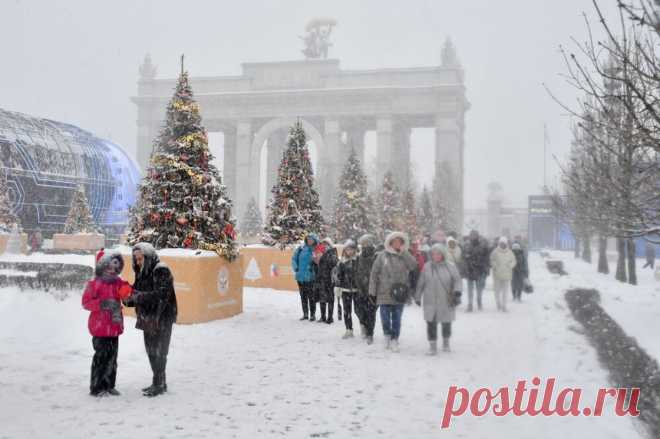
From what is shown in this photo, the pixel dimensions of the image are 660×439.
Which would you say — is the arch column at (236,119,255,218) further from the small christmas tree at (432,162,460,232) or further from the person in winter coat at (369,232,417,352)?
the person in winter coat at (369,232,417,352)

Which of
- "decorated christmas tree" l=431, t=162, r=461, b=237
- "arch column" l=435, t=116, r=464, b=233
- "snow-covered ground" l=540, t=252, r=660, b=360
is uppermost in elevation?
"arch column" l=435, t=116, r=464, b=233

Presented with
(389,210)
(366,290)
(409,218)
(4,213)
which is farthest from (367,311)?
(4,213)

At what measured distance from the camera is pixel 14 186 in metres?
43.2

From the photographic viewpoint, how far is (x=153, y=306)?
Result: 6.80 metres

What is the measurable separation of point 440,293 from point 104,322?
5.14 m

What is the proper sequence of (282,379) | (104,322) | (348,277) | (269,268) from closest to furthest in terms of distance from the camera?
1. (104,322)
2. (282,379)
3. (348,277)
4. (269,268)

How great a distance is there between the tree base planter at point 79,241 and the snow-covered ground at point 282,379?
24.5 m

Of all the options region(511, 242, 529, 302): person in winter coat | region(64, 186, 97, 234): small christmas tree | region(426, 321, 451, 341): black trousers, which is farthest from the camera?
region(64, 186, 97, 234): small christmas tree

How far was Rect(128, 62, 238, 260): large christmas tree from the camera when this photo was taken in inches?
503

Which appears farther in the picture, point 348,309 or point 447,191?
point 447,191

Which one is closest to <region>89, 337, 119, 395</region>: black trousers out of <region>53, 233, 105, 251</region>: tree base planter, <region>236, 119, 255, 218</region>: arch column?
<region>53, 233, 105, 251</region>: tree base planter

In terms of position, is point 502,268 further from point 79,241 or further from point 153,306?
point 79,241

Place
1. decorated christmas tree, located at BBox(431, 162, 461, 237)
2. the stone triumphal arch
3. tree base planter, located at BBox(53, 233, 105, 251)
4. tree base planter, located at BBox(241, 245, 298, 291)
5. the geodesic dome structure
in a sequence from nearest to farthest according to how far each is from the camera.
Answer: tree base planter, located at BBox(241, 245, 298, 291) → tree base planter, located at BBox(53, 233, 105, 251) → the geodesic dome structure → decorated christmas tree, located at BBox(431, 162, 461, 237) → the stone triumphal arch

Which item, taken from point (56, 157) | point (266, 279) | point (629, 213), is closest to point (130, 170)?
point (56, 157)
